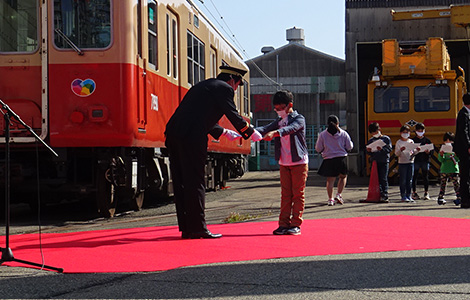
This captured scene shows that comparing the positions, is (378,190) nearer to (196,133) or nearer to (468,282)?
(196,133)

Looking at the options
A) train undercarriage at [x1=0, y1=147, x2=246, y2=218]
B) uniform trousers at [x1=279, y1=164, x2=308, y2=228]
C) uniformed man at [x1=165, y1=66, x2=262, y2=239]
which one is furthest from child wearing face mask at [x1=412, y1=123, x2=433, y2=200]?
uniformed man at [x1=165, y1=66, x2=262, y2=239]

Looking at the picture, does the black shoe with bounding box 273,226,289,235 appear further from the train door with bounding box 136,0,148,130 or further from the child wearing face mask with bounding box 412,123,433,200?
the child wearing face mask with bounding box 412,123,433,200

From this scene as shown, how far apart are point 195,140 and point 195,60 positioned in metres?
6.49

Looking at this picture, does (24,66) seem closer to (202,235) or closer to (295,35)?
(202,235)

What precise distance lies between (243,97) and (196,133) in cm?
1379

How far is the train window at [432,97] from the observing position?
20.0 meters

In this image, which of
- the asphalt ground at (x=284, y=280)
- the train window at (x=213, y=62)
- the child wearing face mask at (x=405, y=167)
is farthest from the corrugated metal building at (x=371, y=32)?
the asphalt ground at (x=284, y=280)

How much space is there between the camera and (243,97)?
835 inches

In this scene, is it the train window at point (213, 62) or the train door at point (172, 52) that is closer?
the train door at point (172, 52)

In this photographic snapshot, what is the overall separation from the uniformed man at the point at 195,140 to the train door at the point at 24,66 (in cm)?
287

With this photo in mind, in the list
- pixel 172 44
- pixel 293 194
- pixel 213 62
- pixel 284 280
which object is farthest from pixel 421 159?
pixel 284 280

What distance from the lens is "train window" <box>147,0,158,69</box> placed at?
35.1 feet

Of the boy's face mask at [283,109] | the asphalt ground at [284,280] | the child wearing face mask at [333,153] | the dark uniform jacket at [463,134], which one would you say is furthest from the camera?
the child wearing face mask at [333,153]

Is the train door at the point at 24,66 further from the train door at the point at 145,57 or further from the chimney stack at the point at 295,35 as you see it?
the chimney stack at the point at 295,35
